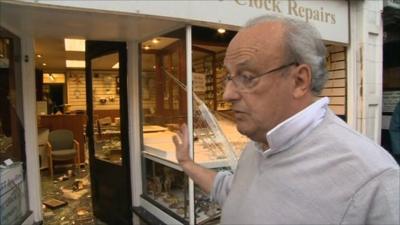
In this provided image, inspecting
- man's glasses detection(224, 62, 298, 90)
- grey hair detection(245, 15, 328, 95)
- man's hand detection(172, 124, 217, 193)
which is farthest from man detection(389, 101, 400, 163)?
man's glasses detection(224, 62, 298, 90)

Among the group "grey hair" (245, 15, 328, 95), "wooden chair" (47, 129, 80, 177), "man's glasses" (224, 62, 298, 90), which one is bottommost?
"wooden chair" (47, 129, 80, 177)

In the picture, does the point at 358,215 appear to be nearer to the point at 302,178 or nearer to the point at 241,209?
the point at 302,178

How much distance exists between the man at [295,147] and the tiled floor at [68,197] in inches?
158

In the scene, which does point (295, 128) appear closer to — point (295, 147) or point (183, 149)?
point (295, 147)

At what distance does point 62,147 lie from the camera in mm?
8125

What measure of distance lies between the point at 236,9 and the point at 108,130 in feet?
7.30

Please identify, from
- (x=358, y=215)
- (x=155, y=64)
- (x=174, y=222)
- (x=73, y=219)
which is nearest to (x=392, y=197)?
(x=358, y=215)

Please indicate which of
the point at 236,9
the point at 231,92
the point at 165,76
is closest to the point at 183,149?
the point at 231,92

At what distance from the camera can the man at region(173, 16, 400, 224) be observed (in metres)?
1.05

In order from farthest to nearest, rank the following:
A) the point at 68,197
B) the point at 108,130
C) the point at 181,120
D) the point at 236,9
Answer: the point at 68,197 < the point at 108,130 < the point at 181,120 < the point at 236,9

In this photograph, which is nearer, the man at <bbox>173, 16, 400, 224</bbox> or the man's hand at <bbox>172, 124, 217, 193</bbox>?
the man at <bbox>173, 16, 400, 224</bbox>

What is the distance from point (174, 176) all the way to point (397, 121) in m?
3.09

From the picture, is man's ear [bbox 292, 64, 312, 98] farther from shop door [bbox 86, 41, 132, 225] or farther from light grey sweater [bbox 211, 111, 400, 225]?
shop door [bbox 86, 41, 132, 225]

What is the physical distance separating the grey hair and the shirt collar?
0.32 feet
